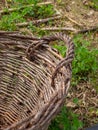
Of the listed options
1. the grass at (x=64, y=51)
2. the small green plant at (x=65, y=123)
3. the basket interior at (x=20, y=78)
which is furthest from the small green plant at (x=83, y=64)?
the basket interior at (x=20, y=78)

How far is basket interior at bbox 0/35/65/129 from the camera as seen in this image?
187 centimetres

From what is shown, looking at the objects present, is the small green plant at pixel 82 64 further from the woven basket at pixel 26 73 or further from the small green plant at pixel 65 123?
the woven basket at pixel 26 73

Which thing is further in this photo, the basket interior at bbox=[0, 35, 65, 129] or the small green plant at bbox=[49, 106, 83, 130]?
the small green plant at bbox=[49, 106, 83, 130]

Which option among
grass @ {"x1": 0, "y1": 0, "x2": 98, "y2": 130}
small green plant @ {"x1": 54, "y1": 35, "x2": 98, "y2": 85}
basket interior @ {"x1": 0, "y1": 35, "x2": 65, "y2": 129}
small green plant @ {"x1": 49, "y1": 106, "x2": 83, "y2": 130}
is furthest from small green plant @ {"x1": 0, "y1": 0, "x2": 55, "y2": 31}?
small green plant @ {"x1": 49, "y1": 106, "x2": 83, "y2": 130}

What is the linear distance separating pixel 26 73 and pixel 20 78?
0.18 feet

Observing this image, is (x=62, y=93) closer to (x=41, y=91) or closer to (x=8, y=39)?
(x=41, y=91)

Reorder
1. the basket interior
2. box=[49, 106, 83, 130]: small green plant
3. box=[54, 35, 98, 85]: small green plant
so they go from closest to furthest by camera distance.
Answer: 1. the basket interior
2. box=[49, 106, 83, 130]: small green plant
3. box=[54, 35, 98, 85]: small green plant

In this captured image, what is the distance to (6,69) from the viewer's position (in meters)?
2.12

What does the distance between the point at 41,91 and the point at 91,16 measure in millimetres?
1678

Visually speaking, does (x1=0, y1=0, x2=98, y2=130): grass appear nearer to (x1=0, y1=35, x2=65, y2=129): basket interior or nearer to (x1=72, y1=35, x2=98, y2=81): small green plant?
(x1=72, y1=35, x2=98, y2=81): small green plant

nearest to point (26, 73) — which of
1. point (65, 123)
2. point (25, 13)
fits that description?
point (65, 123)

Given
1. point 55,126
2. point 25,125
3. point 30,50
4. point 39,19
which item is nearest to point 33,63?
point 30,50

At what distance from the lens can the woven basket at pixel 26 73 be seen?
1.73 metres

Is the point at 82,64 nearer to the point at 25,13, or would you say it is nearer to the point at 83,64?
the point at 83,64
